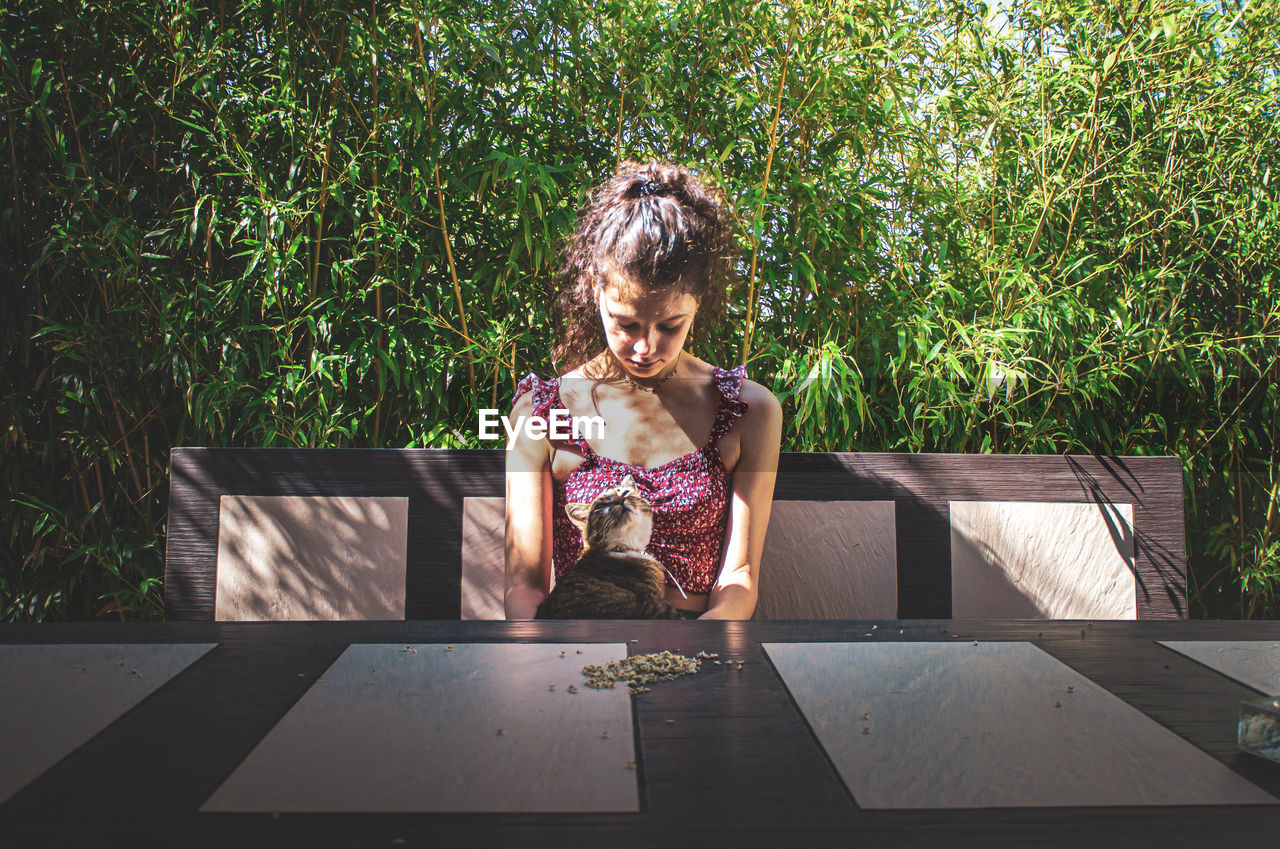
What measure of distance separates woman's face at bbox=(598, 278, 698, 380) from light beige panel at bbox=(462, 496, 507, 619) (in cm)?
31

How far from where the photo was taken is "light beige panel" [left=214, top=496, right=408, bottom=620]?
1283 mm

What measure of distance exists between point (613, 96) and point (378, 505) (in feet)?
3.05

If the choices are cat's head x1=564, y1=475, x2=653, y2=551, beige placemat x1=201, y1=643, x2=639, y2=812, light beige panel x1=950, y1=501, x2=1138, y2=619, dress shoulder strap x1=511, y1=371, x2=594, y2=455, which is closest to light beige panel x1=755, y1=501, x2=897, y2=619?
light beige panel x1=950, y1=501, x2=1138, y2=619

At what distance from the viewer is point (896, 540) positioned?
1.35 meters

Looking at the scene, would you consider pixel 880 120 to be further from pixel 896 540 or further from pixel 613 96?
pixel 896 540

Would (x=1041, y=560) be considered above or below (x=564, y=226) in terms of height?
below

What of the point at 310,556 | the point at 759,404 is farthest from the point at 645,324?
the point at 310,556

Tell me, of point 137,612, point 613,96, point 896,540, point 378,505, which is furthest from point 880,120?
point 137,612

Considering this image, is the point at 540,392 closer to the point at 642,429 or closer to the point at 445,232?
the point at 642,429

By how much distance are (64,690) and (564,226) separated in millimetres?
1190

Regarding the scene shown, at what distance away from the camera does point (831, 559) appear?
1.36m

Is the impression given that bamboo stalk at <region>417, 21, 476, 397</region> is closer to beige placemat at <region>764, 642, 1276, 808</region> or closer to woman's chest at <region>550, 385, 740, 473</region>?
woman's chest at <region>550, 385, 740, 473</region>

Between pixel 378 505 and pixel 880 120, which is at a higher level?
pixel 880 120

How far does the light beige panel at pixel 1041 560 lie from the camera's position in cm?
135
